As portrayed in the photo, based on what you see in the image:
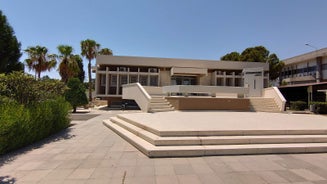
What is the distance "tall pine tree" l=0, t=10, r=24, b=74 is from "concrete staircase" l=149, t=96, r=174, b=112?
19781 millimetres

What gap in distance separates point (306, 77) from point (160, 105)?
36.2m

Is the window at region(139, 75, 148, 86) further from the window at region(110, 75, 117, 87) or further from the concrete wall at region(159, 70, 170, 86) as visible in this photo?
the window at region(110, 75, 117, 87)

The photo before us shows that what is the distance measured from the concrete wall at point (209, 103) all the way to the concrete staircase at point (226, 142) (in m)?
8.38

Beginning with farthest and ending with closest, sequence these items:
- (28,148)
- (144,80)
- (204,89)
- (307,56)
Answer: (307,56) < (144,80) < (204,89) < (28,148)

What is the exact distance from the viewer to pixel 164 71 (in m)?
26.6

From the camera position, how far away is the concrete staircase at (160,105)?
1455cm

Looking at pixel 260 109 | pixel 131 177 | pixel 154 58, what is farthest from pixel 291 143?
pixel 154 58

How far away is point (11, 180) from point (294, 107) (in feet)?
75.7

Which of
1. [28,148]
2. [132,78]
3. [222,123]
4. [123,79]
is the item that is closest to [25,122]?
[28,148]

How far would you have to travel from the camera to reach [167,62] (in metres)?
25.7

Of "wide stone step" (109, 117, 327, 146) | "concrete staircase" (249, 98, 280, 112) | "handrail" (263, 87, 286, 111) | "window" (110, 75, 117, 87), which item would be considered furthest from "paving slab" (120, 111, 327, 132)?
"window" (110, 75, 117, 87)

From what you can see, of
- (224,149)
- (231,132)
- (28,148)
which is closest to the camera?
(224,149)

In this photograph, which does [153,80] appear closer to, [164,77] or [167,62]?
[164,77]

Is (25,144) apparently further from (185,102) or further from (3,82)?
(185,102)
